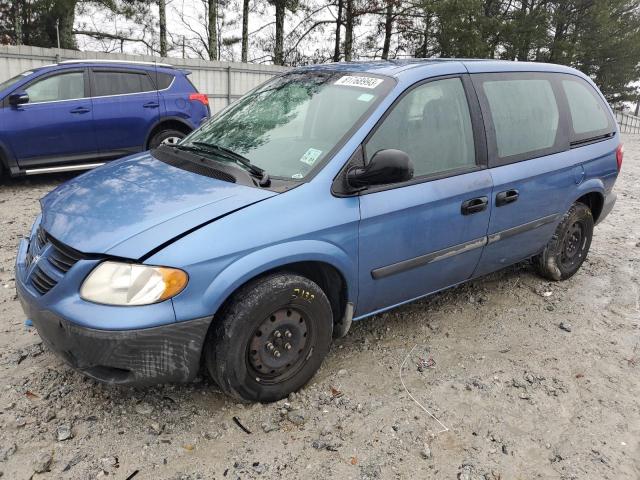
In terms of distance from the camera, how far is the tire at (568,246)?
14.5 feet

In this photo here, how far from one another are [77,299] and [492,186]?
8.39 ft

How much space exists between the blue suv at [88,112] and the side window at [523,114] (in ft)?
18.7

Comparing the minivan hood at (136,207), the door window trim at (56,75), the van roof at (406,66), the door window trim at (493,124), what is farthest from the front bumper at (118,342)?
the door window trim at (56,75)

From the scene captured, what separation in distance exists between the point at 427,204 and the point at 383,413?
1213 mm

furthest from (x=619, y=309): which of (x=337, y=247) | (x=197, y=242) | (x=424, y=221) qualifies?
(x=197, y=242)

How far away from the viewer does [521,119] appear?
381cm

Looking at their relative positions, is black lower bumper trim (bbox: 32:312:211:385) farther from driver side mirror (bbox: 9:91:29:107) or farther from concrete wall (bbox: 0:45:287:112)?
concrete wall (bbox: 0:45:287:112)

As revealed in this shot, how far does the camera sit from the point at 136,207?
104 inches

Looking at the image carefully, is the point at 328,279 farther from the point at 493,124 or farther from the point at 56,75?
the point at 56,75

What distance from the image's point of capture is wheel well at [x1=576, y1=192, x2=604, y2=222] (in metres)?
4.58

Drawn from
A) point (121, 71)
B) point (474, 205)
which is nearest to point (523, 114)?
point (474, 205)

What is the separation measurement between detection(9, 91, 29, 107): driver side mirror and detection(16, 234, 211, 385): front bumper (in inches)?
212

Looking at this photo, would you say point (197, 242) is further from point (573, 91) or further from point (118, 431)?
point (573, 91)

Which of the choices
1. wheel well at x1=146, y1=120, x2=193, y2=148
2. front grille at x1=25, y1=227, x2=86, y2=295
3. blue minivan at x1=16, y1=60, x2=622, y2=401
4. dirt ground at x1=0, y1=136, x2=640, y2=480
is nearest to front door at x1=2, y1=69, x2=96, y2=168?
wheel well at x1=146, y1=120, x2=193, y2=148
